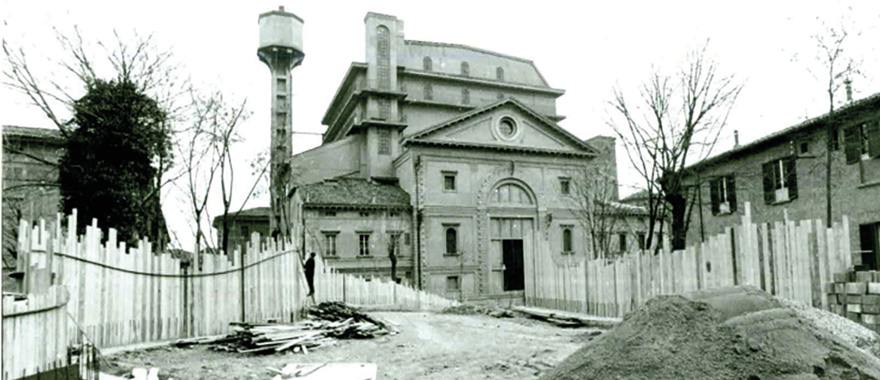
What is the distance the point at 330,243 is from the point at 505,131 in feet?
40.4

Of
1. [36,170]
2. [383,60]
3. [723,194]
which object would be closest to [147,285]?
[36,170]

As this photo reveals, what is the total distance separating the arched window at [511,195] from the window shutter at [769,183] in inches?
491

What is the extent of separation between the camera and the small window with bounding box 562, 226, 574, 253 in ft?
115

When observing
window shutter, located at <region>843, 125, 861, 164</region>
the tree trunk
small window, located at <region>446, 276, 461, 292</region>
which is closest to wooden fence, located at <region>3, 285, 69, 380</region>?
the tree trunk

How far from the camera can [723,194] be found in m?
29.6

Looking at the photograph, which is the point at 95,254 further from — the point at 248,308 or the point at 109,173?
the point at 109,173

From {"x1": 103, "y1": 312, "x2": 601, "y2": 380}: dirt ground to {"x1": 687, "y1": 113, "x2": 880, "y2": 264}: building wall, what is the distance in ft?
33.0

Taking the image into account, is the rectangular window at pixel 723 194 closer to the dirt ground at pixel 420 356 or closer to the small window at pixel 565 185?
the small window at pixel 565 185

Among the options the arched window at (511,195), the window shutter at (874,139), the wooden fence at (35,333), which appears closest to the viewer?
the wooden fence at (35,333)

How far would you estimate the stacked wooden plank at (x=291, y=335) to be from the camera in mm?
11297

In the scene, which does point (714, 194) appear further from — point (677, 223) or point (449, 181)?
point (677, 223)

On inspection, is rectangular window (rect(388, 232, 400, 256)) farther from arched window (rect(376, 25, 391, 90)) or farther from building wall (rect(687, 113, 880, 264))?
building wall (rect(687, 113, 880, 264))

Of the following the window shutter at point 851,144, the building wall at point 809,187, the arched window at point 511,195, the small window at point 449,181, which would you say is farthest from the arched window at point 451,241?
the window shutter at point 851,144

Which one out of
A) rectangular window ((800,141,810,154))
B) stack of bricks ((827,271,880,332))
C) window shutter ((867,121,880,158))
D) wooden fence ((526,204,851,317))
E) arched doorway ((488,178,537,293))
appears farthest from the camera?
arched doorway ((488,178,537,293))
